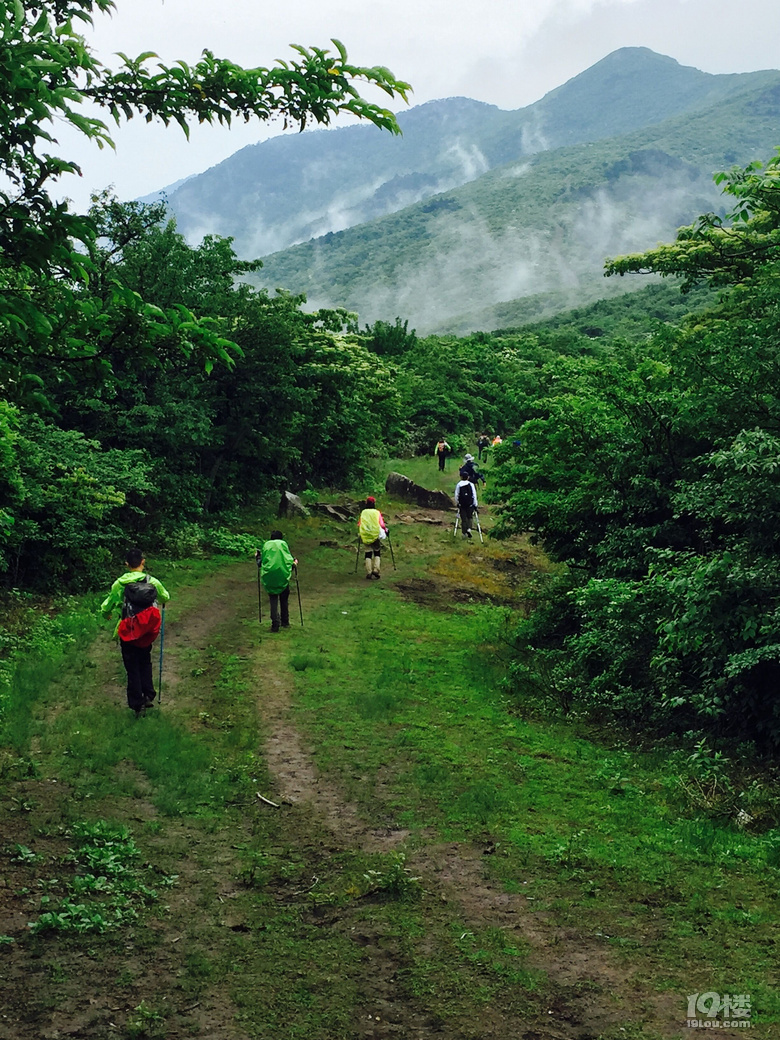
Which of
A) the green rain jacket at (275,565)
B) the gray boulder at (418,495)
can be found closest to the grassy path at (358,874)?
the green rain jacket at (275,565)

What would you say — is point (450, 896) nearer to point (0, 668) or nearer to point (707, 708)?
point (707, 708)

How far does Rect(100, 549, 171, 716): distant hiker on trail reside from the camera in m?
9.68

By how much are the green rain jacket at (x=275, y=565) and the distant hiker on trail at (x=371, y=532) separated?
179 inches

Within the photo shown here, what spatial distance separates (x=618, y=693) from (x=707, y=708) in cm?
251

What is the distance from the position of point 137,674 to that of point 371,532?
9320 mm

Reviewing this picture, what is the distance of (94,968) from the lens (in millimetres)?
5070

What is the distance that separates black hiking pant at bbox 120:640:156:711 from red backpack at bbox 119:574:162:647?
0.34 feet

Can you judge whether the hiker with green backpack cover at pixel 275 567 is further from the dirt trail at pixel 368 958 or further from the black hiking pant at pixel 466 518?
the black hiking pant at pixel 466 518

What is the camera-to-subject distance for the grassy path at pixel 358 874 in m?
4.73

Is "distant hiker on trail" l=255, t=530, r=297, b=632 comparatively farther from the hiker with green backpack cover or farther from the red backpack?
the red backpack

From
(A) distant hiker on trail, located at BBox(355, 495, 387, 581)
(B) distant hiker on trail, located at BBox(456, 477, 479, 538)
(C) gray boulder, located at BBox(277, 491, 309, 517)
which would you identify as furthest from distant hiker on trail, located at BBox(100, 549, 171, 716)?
(C) gray boulder, located at BBox(277, 491, 309, 517)

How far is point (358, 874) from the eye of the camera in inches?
247

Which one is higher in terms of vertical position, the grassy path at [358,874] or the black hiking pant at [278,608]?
the black hiking pant at [278,608]

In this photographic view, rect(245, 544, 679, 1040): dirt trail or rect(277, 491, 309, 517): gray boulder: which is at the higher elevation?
rect(277, 491, 309, 517): gray boulder
